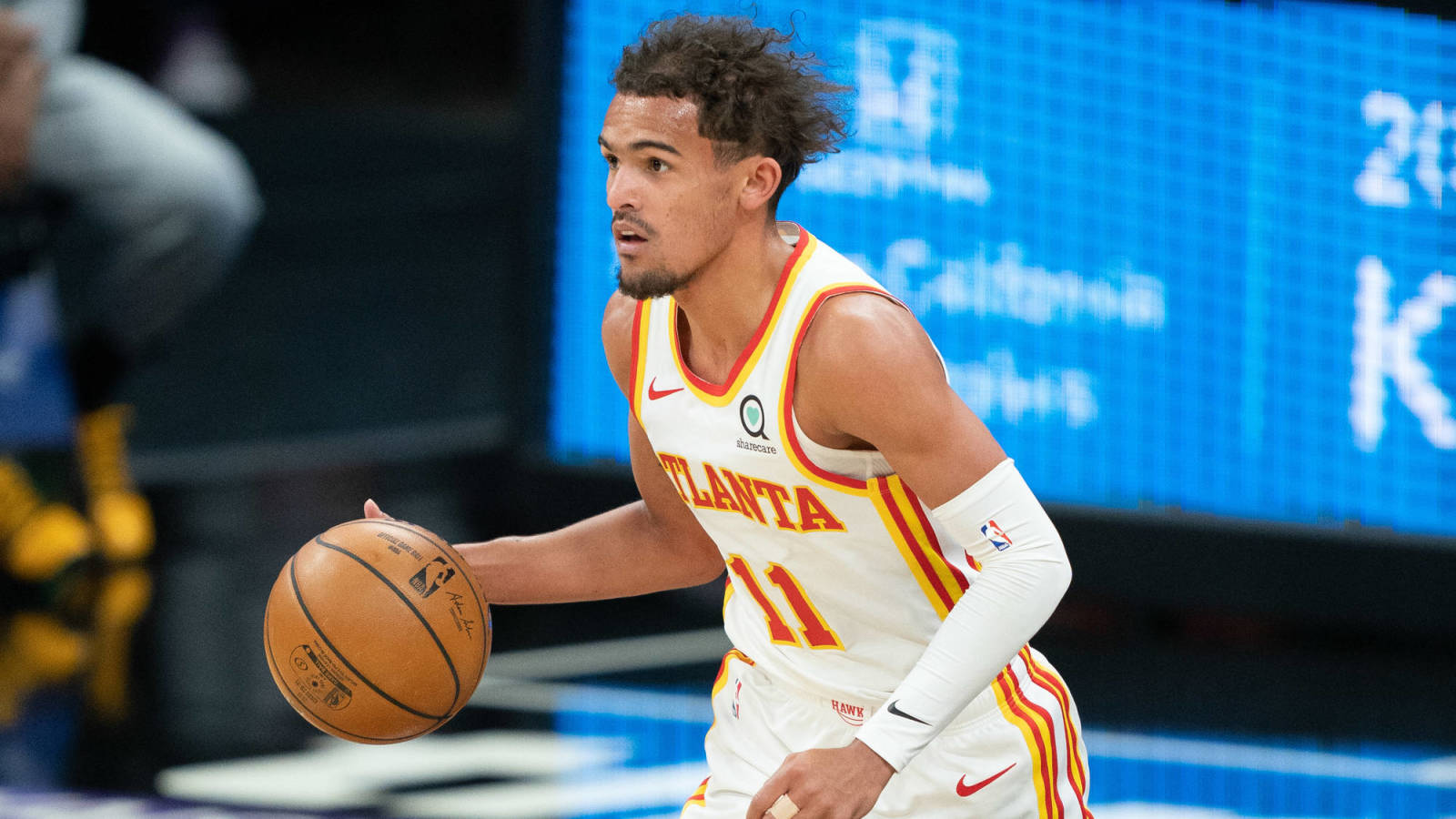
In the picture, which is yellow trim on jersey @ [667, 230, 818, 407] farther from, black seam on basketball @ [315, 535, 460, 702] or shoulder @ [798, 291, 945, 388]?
black seam on basketball @ [315, 535, 460, 702]

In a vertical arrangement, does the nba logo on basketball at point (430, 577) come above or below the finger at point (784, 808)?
above

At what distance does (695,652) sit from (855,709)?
325 centimetres

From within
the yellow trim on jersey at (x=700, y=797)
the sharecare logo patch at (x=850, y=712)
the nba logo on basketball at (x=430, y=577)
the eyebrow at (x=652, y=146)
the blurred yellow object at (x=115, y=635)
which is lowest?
the blurred yellow object at (x=115, y=635)

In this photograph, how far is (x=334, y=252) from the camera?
41.7 feet

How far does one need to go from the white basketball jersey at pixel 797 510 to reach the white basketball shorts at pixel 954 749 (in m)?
0.06

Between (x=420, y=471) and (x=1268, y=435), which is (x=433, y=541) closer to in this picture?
(x=1268, y=435)

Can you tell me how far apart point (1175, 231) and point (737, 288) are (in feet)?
11.0

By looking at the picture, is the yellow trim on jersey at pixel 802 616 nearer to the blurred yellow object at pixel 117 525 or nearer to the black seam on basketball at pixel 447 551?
the black seam on basketball at pixel 447 551

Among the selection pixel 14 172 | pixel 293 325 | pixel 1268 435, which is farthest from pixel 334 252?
pixel 1268 435

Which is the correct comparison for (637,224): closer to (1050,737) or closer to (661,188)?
(661,188)

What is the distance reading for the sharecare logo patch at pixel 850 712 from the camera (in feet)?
8.69

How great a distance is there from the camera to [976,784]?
258cm

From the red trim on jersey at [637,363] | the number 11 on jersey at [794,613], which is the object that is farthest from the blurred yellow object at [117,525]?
the number 11 on jersey at [794,613]
